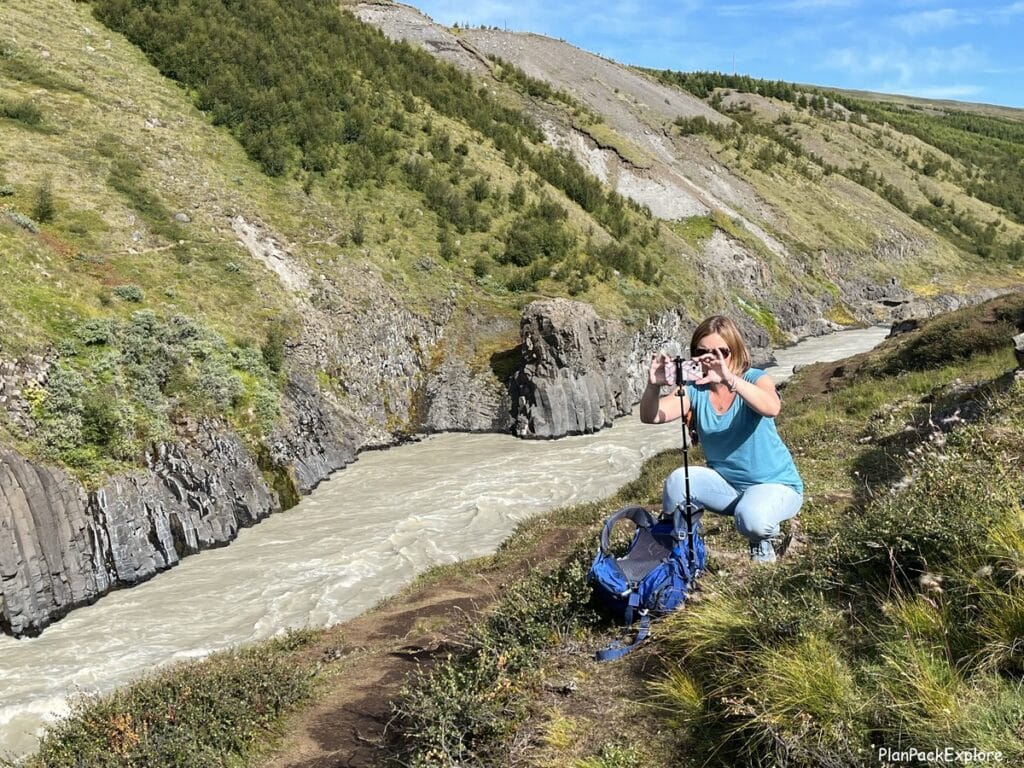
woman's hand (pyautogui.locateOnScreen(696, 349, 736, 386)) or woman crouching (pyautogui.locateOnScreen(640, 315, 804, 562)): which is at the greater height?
woman's hand (pyautogui.locateOnScreen(696, 349, 736, 386))

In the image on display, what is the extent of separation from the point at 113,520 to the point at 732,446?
1118 cm

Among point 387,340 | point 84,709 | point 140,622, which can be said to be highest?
point 387,340

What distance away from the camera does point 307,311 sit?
71.4 feet

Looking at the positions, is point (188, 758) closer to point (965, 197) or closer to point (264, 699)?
point (264, 699)

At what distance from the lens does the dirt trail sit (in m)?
5.71

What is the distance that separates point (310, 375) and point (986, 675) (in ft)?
61.5

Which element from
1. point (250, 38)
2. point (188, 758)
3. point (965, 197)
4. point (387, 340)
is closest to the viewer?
point (188, 758)

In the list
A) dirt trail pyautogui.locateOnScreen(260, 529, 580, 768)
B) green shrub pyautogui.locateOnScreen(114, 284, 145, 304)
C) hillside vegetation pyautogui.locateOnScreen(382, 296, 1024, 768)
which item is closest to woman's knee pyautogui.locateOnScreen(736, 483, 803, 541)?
hillside vegetation pyautogui.locateOnScreen(382, 296, 1024, 768)

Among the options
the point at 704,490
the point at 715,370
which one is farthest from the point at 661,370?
the point at 704,490

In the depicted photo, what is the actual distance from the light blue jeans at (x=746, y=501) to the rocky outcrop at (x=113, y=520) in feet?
33.1

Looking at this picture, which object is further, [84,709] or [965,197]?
[965,197]

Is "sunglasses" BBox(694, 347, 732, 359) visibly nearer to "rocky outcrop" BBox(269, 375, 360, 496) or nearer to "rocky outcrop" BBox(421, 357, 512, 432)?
"rocky outcrop" BBox(269, 375, 360, 496)

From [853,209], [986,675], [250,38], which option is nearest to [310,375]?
[986,675]

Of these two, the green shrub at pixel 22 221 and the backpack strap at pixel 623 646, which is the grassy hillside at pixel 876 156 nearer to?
the green shrub at pixel 22 221
